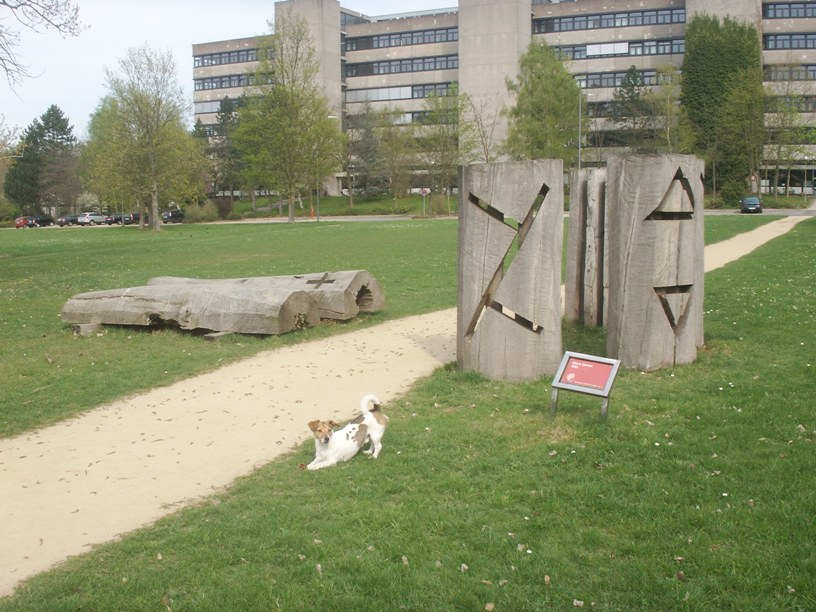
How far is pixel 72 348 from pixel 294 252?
1626 centimetres

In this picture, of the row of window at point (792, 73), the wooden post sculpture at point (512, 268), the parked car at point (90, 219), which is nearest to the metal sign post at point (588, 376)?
the wooden post sculpture at point (512, 268)

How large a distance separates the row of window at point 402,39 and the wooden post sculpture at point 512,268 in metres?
84.7

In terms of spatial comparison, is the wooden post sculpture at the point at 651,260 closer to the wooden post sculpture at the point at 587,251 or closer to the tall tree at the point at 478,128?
the wooden post sculpture at the point at 587,251

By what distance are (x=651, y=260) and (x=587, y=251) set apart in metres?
3.05

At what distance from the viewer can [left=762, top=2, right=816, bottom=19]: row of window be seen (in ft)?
249

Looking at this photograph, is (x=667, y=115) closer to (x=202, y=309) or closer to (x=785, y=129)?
(x=785, y=129)

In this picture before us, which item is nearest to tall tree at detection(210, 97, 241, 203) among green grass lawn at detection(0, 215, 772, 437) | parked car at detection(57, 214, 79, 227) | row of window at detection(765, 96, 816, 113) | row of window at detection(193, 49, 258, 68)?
row of window at detection(193, 49, 258, 68)

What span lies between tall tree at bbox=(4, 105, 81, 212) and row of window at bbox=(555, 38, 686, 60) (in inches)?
2040

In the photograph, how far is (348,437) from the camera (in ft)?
20.3

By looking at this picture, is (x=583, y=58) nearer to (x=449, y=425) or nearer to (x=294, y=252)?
(x=294, y=252)

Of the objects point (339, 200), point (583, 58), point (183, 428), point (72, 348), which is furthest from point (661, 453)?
point (583, 58)

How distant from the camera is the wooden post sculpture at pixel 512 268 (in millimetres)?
8266

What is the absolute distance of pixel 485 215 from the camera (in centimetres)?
848

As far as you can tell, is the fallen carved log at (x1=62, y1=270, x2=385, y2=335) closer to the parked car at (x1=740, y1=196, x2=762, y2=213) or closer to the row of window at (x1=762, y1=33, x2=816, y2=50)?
the parked car at (x1=740, y1=196, x2=762, y2=213)
